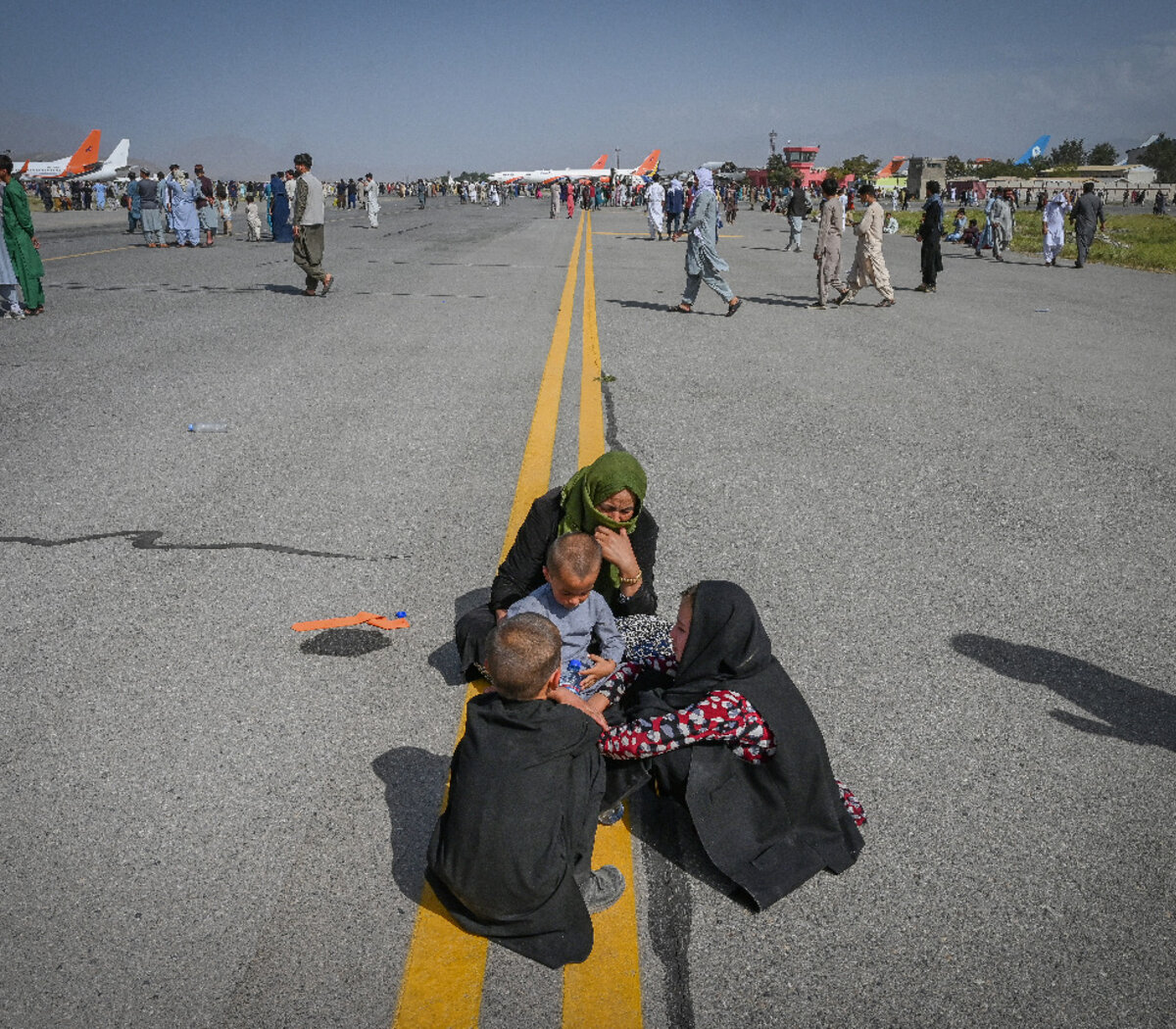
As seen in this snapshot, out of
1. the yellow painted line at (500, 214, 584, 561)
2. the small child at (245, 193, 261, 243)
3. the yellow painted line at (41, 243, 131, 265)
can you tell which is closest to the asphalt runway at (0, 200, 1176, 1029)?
the yellow painted line at (500, 214, 584, 561)

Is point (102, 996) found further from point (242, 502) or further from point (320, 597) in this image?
point (242, 502)

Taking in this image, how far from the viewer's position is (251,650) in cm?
374

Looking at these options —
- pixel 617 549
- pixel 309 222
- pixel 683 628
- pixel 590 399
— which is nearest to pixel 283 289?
pixel 309 222

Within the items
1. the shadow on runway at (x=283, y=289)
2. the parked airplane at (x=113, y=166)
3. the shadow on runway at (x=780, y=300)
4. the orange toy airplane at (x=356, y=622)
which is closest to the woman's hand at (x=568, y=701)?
the orange toy airplane at (x=356, y=622)

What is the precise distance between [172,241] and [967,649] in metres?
26.5

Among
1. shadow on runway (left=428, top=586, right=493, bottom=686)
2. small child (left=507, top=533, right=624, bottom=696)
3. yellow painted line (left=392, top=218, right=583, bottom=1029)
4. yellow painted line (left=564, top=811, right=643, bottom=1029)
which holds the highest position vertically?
small child (left=507, top=533, right=624, bottom=696)

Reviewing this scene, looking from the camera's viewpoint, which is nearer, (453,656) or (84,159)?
(453,656)

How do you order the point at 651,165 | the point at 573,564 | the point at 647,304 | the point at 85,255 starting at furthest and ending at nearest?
the point at 651,165 < the point at 85,255 < the point at 647,304 < the point at 573,564

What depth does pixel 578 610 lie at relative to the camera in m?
3.45

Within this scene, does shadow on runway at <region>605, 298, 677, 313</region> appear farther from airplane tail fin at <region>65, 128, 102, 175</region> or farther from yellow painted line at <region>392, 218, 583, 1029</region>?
airplane tail fin at <region>65, 128, 102, 175</region>

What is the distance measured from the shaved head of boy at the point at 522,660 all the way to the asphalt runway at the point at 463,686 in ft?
2.18

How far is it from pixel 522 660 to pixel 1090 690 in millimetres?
2457

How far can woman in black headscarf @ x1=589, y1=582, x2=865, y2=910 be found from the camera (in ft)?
8.77

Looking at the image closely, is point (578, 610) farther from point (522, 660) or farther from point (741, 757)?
point (522, 660)
